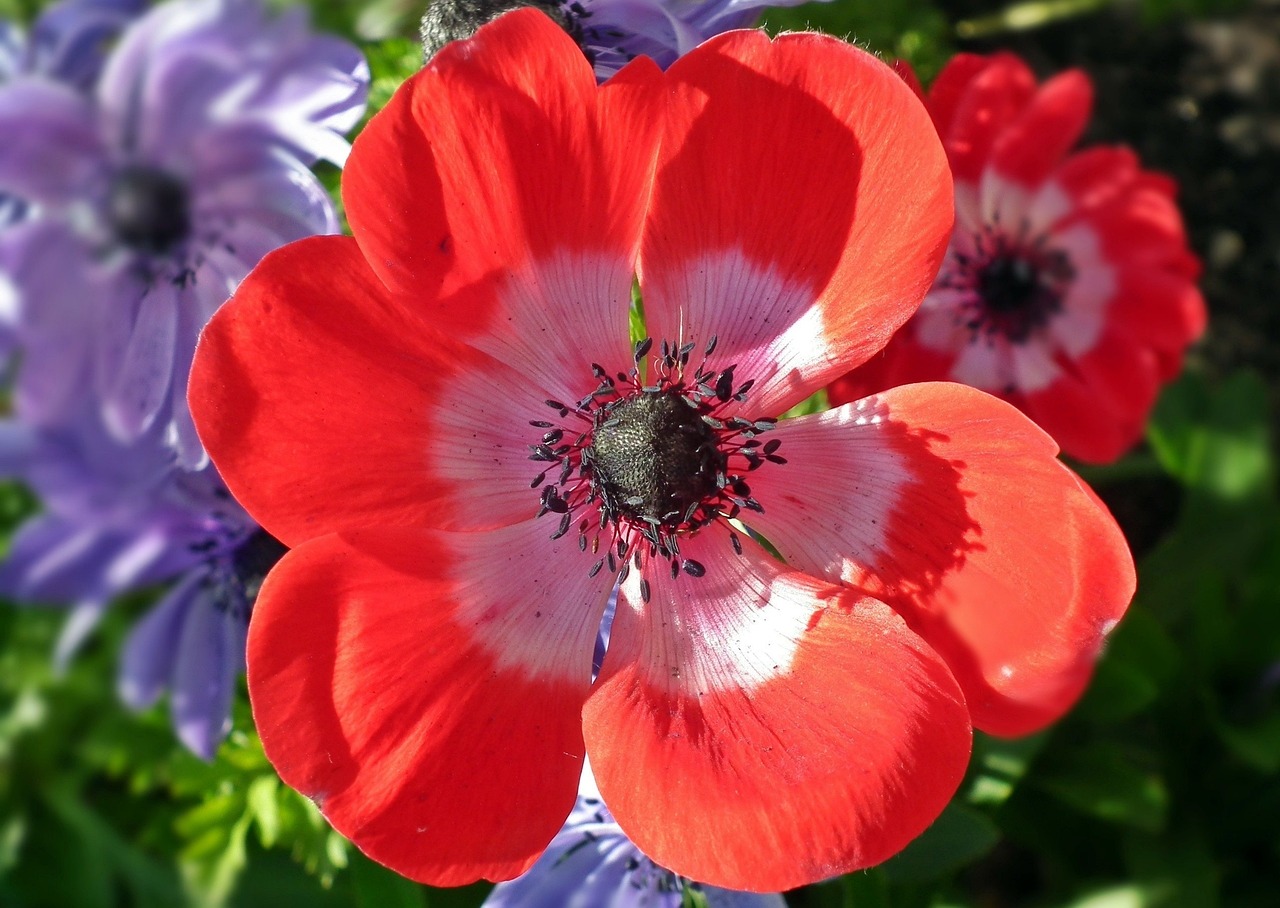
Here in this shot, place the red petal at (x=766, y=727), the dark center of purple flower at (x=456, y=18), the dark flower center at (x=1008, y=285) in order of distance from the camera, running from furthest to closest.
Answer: the dark flower center at (x=1008, y=285), the dark center of purple flower at (x=456, y=18), the red petal at (x=766, y=727)

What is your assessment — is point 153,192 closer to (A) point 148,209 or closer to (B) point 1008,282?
(A) point 148,209

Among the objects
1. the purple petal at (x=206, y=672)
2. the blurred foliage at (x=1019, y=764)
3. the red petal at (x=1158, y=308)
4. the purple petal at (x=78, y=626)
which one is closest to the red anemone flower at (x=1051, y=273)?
the red petal at (x=1158, y=308)

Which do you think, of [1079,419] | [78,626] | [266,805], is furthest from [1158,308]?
[78,626]

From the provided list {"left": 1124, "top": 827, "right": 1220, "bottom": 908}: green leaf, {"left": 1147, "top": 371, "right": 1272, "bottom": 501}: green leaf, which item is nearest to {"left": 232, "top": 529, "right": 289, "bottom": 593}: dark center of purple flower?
{"left": 1124, "top": 827, "right": 1220, "bottom": 908}: green leaf

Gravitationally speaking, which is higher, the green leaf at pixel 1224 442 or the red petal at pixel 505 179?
the red petal at pixel 505 179

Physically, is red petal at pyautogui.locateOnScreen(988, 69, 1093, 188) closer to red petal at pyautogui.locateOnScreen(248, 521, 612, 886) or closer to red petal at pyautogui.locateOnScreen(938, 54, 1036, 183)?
red petal at pyautogui.locateOnScreen(938, 54, 1036, 183)

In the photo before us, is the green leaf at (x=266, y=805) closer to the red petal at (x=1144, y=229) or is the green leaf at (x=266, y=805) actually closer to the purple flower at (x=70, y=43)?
the purple flower at (x=70, y=43)
